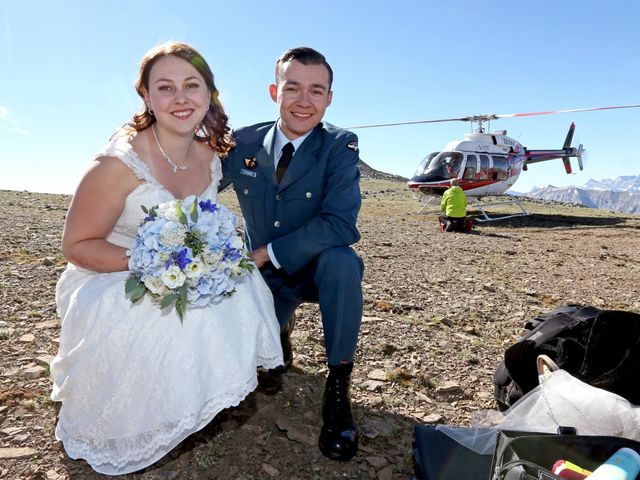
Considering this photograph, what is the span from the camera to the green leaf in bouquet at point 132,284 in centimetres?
222

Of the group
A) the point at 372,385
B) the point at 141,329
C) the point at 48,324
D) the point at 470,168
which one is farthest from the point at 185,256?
the point at 470,168

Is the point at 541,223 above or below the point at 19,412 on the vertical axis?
above

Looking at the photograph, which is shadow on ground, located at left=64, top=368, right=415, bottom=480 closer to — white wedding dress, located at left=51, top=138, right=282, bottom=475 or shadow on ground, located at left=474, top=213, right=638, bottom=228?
white wedding dress, located at left=51, top=138, right=282, bottom=475

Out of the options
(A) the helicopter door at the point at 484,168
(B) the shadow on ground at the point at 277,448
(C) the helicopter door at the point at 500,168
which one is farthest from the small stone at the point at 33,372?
(C) the helicopter door at the point at 500,168

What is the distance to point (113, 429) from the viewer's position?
7.54 feet

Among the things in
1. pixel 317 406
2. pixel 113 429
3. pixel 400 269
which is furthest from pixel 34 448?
pixel 400 269

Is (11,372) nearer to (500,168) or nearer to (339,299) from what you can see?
(339,299)

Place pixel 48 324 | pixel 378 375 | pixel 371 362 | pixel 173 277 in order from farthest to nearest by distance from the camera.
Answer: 1. pixel 48 324
2. pixel 371 362
3. pixel 378 375
4. pixel 173 277

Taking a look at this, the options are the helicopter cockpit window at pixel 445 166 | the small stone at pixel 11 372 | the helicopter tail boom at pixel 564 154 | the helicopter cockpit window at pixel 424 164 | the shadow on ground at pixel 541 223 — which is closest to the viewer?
the small stone at pixel 11 372

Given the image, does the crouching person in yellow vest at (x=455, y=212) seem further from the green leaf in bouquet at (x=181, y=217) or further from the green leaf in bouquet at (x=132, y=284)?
the green leaf in bouquet at (x=132, y=284)

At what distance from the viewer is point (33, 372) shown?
3.25 metres

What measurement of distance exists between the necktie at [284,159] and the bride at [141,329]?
637 mm

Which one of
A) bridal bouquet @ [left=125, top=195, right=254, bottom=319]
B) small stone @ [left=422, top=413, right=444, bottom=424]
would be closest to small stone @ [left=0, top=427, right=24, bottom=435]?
bridal bouquet @ [left=125, top=195, right=254, bottom=319]

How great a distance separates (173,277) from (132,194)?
2.52ft
